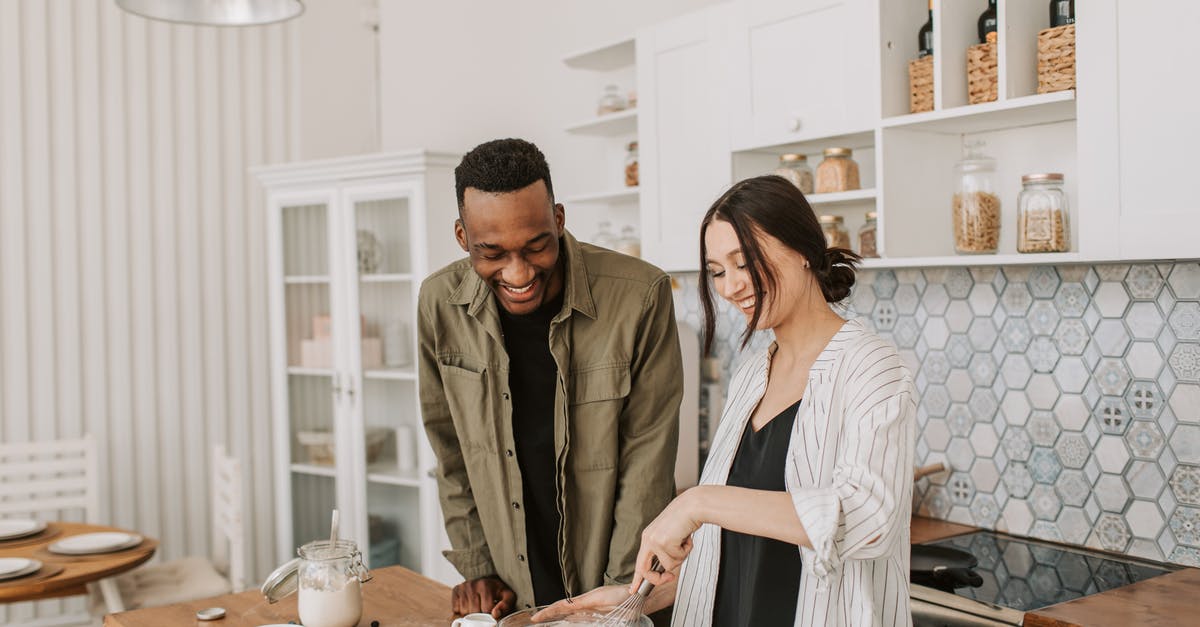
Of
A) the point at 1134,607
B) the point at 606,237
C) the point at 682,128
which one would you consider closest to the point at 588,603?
the point at 1134,607

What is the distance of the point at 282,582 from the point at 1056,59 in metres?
1.81

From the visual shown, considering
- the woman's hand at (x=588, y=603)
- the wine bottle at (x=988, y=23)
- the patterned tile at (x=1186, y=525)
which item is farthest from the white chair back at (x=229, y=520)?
the patterned tile at (x=1186, y=525)

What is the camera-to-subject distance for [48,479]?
412 cm

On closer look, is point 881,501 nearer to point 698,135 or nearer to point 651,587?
point 651,587

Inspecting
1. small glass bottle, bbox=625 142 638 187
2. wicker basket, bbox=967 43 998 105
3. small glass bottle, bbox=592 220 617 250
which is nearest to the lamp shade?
small glass bottle, bbox=625 142 638 187

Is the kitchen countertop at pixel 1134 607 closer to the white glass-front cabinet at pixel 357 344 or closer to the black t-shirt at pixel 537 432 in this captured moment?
the black t-shirt at pixel 537 432

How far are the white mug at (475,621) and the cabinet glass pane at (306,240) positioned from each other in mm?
2852

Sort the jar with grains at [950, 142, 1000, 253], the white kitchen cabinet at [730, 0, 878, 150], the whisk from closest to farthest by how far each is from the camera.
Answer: the whisk → the jar with grains at [950, 142, 1000, 253] → the white kitchen cabinet at [730, 0, 878, 150]

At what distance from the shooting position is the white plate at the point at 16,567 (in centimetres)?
292

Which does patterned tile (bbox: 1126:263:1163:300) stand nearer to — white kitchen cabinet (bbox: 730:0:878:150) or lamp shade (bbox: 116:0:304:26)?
white kitchen cabinet (bbox: 730:0:878:150)


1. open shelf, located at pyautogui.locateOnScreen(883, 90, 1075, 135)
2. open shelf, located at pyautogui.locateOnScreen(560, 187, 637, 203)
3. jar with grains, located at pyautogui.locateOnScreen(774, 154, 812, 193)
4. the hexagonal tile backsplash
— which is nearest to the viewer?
open shelf, located at pyautogui.locateOnScreen(883, 90, 1075, 135)

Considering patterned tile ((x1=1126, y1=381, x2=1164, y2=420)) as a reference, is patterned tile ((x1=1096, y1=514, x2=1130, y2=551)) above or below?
below

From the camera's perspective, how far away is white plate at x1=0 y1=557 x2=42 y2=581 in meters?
2.92

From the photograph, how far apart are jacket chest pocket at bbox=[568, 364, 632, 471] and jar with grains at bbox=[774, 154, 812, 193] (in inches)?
41.2
